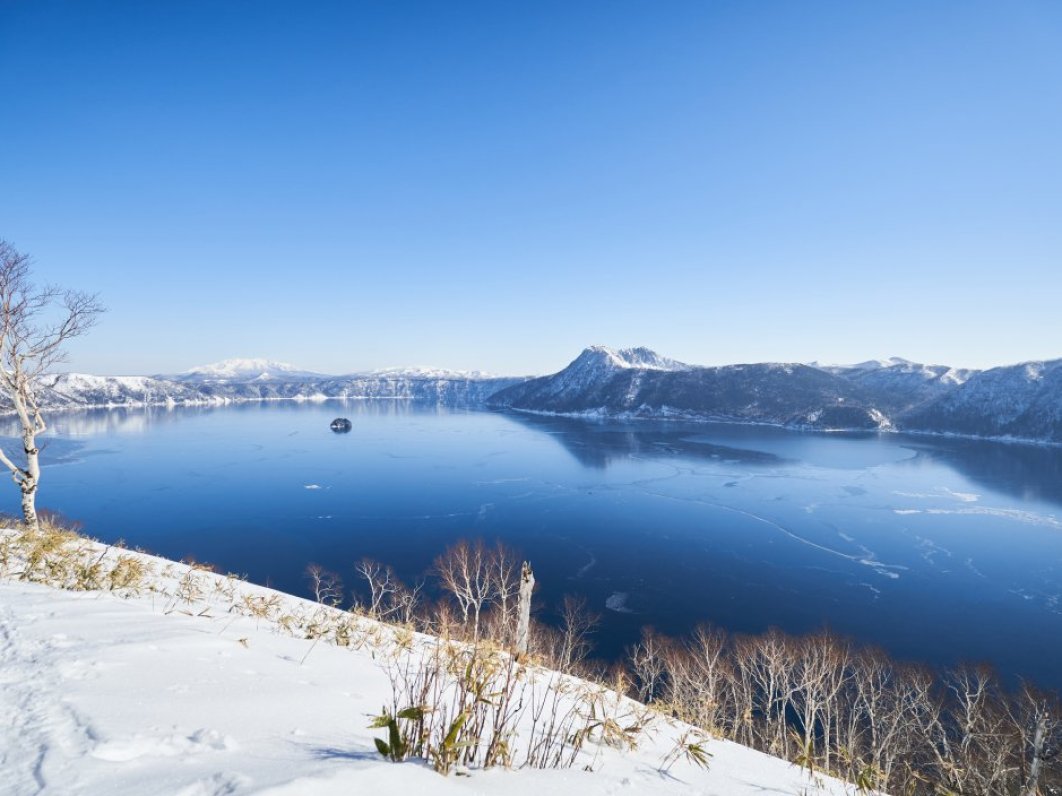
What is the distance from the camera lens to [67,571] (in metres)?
5.73

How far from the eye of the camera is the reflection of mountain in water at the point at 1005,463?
223 feet

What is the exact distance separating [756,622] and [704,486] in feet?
119

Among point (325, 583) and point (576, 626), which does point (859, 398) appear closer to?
point (576, 626)

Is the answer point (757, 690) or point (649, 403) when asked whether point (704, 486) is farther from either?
point (649, 403)

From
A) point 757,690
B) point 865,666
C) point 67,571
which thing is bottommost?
point 757,690

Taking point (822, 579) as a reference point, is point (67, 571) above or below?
above

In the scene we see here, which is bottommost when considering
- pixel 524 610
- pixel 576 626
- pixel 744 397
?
pixel 576 626

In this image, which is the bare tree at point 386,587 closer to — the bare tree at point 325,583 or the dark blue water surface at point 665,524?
the dark blue water surface at point 665,524

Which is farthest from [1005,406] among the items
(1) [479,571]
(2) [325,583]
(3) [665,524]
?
(2) [325,583]

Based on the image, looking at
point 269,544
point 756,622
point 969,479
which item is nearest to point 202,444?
point 269,544

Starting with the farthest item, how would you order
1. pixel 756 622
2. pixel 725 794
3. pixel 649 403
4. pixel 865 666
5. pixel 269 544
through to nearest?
pixel 649 403
pixel 269 544
pixel 756 622
pixel 865 666
pixel 725 794

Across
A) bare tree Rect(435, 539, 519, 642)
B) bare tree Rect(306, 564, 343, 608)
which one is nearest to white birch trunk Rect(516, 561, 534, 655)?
bare tree Rect(435, 539, 519, 642)

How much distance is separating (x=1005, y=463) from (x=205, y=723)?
5032 inches

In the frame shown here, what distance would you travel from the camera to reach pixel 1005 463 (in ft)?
291
